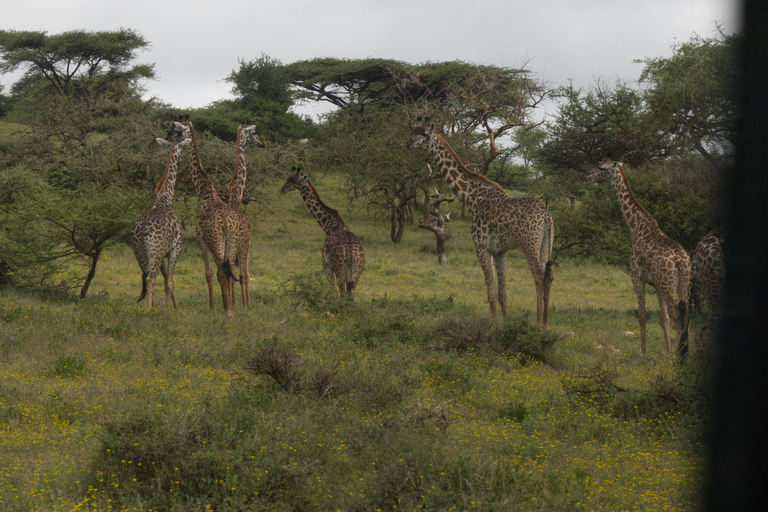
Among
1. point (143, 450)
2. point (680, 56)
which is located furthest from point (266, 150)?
point (143, 450)

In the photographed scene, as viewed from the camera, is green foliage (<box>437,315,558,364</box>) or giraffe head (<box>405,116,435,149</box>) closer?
green foliage (<box>437,315,558,364</box>)

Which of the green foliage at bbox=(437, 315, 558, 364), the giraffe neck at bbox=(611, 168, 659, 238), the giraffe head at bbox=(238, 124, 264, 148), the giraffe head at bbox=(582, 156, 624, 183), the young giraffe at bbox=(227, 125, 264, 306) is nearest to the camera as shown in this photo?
the green foliage at bbox=(437, 315, 558, 364)

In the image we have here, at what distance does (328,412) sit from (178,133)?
976 cm

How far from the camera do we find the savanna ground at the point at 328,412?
5.51 m

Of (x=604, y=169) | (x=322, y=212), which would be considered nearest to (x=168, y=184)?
(x=322, y=212)

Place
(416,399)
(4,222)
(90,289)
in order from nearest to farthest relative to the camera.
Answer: (416,399), (4,222), (90,289)

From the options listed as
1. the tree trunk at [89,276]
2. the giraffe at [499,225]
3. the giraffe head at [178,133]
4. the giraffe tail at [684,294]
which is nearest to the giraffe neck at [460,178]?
Answer: the giraffe at [499,225]

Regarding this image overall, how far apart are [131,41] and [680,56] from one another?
1109 inches

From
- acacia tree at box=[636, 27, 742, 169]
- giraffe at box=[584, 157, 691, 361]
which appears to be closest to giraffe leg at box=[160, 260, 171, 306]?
giraffe at box=[584, 157, 691, 361]

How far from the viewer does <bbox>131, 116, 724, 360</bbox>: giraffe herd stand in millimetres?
11570

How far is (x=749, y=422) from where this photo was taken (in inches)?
212

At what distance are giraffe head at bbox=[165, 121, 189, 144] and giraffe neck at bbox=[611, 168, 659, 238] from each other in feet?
27.6

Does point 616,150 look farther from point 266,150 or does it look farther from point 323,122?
point 323,122

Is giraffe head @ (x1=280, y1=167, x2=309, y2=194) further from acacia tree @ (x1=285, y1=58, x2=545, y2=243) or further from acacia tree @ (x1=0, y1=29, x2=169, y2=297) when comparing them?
acacia tree @ (x1=285, y1=58, x2=545, y2=243)
